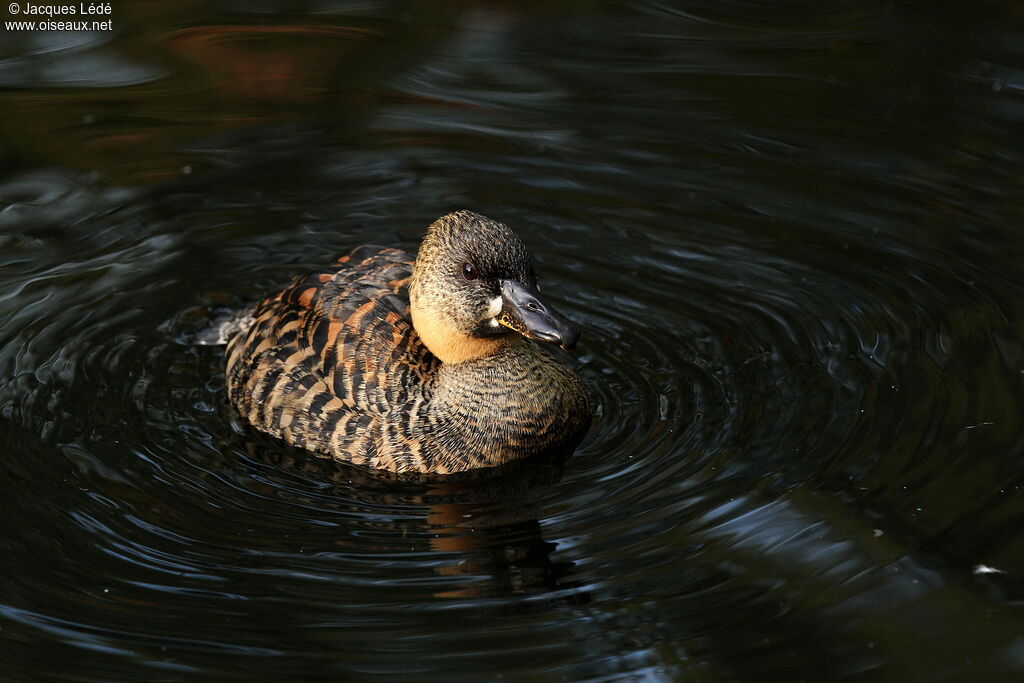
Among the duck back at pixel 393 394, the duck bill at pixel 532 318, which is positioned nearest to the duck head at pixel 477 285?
the duck bill at pixel 532 318

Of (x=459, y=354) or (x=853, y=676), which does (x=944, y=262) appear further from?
(x=853, y=676)

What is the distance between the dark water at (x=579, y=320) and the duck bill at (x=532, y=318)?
717 mm

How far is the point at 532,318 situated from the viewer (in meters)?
7.14

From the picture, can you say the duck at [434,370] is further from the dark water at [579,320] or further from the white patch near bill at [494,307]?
the dark water at [579,320]

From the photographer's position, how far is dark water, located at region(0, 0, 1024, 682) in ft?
19.8

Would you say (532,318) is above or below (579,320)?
above

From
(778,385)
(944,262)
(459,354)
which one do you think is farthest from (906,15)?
(459,354)

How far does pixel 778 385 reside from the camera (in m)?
7.78

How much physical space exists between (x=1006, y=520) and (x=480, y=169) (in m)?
4.86

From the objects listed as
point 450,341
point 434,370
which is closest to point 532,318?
point 450,341

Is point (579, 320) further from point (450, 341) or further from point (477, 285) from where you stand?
point (477, 285)

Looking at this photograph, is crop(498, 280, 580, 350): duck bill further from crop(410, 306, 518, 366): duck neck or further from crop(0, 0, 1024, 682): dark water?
crop(0, 0, 1024, 682): dark water

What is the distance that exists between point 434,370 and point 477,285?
0.63 metres

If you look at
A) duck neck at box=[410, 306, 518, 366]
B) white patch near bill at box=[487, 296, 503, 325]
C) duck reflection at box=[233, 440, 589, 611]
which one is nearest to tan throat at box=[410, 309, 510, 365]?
duck neck at box=[410, 306, 518, 366]
